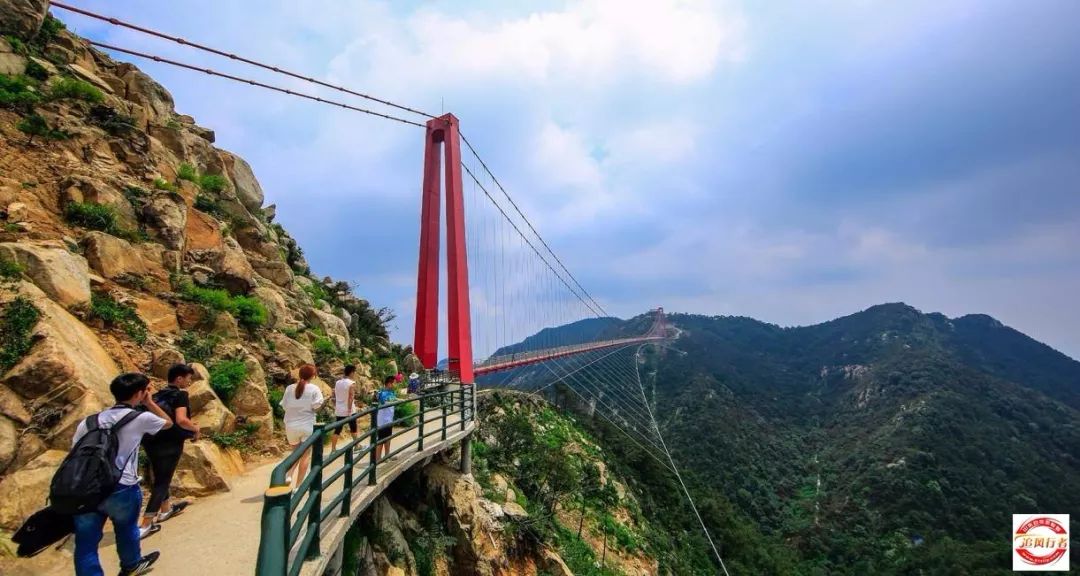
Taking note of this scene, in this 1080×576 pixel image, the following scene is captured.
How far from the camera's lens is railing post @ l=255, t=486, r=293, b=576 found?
2.07 meters

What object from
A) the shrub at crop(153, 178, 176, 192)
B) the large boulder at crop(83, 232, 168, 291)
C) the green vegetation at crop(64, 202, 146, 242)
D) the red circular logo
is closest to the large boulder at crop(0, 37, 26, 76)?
the shrub at crop(153, 178, 176, 192)

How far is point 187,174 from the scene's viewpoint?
9922 mm

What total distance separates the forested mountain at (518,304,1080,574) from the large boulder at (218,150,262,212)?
2316 cm

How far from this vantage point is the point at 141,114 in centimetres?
962

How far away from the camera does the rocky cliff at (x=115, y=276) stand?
181 inches

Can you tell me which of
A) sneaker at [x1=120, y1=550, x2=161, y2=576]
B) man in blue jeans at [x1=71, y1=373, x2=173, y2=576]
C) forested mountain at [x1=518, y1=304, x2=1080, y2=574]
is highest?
man in blue jeans at [x1=71, y1=373, x2=173, y2=576]

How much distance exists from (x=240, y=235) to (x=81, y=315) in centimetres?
545

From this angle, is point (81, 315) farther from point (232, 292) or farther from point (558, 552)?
point (558, 552)

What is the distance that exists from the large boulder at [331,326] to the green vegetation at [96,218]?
161 inches

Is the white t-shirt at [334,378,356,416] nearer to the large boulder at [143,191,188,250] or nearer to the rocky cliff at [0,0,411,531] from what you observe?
the rocky cliff at [0,0,411,531]

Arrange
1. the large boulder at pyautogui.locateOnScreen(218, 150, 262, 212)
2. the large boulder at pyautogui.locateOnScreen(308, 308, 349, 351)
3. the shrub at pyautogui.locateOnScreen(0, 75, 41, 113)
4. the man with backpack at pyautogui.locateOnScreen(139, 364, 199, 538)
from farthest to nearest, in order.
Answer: the large boulder at pyautogui.locateOnScreen(218, 150, 262, 212) < the large boulder at pyautogui.locateOnScreen(308, 308, 349, 351) < the shrub at pyautogui.locateOnScreen(0, 75, 41, 113) < the man with backpack at pyautogui.locateOnScreen(139, 364, 199, 538)

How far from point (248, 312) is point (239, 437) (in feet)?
9.60

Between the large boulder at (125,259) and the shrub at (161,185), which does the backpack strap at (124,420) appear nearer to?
the large boulder at (125,259)

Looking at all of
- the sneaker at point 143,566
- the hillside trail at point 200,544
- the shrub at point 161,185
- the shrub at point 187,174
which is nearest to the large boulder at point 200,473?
the hillside trail at point 200,544
